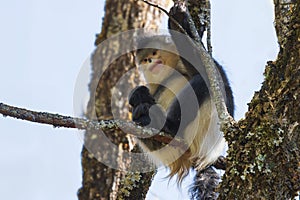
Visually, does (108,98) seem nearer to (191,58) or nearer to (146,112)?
(191,58)

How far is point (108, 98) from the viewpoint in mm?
5609

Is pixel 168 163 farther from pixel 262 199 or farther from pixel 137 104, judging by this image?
pixel 262 199

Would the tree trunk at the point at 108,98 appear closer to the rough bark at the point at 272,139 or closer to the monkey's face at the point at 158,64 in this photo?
the monkey's face at the point at 158,64

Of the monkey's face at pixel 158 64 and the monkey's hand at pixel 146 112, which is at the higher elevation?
the monkey's face at pixel 158 64

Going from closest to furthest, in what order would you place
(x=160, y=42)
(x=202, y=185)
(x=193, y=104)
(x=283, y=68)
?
(x=283, y=68) < (x=202, y=185) < (x=193, y=104) < (x=160, y=42)

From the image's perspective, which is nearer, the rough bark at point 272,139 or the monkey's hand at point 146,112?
the rough bark at point 272,139

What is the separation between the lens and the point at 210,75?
237 centimetres

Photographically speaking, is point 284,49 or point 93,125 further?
point 93,125

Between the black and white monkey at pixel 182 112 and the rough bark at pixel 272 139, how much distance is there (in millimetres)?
1367

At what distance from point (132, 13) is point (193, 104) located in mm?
2304

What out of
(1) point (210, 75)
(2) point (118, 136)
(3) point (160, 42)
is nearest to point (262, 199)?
(1) point (210, 75)

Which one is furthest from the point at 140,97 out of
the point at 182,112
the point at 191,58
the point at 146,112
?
the point at 191,58

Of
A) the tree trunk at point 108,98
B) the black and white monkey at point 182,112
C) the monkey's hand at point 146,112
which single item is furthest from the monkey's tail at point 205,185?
the tree trunk at point 108,98

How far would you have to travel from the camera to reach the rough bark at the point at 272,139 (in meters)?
1.85
